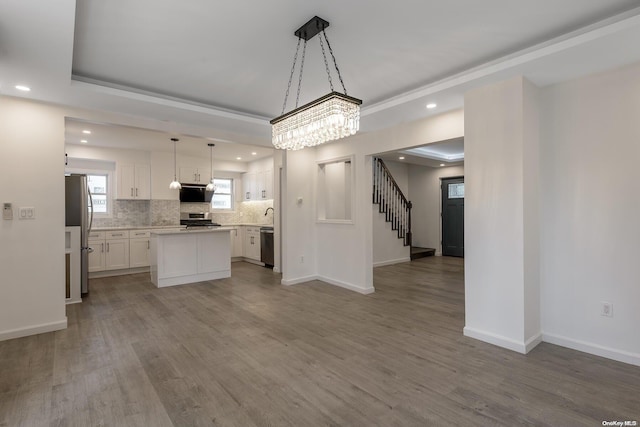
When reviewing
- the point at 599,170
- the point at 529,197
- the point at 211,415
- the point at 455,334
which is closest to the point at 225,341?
the point at 211,415

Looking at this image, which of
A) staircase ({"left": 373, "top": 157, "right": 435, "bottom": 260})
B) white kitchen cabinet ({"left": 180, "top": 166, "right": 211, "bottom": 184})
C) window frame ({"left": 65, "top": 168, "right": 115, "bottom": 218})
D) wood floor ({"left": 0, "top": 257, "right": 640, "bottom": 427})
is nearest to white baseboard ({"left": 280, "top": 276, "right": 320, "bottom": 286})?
wood floor ({"left": 0, "top": 257, "right": 640, "bottom": 427})

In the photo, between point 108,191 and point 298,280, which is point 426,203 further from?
point 108,191

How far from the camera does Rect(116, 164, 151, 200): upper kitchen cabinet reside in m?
6.64

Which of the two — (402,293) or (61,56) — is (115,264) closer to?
(61,56)

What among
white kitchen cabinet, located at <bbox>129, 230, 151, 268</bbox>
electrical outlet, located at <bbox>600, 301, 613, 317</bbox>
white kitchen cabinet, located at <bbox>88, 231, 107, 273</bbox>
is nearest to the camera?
electrical outlet, located at <bbox>600, 301, 613, 317</bbox>

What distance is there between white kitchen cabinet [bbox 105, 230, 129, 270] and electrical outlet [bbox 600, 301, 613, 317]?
7123 millimetres

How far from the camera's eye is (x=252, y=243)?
761cm

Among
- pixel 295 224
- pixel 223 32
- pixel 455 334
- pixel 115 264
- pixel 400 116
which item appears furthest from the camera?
pixel 115 264

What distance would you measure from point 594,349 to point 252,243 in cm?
631

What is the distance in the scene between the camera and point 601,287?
2.69 m

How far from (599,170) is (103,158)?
783 centimetres

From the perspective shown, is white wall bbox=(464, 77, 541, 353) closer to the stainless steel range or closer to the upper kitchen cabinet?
the stainless steel range

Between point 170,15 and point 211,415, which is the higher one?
point 170,15

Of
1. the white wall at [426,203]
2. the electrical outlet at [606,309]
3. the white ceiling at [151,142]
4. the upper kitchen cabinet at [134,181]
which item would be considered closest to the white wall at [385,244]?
the white wall at [426,203]
